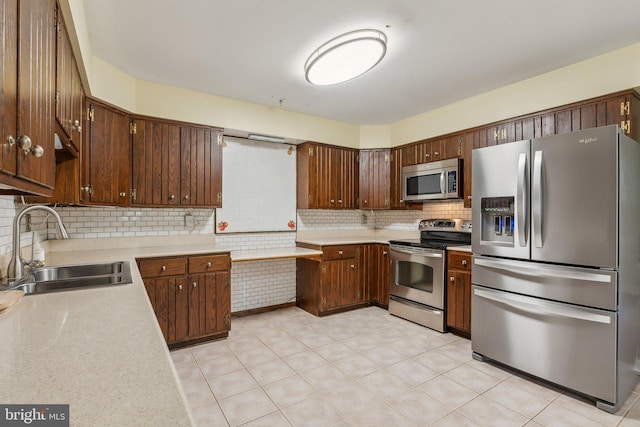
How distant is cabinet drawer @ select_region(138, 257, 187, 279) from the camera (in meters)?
2.84

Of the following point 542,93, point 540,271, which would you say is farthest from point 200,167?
point 542,93

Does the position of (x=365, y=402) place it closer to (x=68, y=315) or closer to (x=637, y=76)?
(x=68, y=315)

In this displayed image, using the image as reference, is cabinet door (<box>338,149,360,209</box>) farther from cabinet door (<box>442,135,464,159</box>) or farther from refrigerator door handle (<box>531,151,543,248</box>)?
refrigerator door handle (<box>531,151,543,248</box>)

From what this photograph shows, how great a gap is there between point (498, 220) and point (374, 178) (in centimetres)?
218

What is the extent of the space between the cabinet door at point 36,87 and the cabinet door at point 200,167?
79.6 inches

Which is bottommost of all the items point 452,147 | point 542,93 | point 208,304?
point 208,304

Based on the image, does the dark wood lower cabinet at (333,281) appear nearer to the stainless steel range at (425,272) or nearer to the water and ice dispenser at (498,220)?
the stainless steel range at (425,272)

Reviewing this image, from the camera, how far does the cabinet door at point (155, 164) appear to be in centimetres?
312

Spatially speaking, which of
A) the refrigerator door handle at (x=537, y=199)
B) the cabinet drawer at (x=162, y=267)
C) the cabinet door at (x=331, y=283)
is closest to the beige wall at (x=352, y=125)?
the refrigerator door handle at (x=537, y=199)

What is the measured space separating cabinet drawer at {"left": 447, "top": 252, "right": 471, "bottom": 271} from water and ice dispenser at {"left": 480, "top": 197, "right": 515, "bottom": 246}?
48 cm

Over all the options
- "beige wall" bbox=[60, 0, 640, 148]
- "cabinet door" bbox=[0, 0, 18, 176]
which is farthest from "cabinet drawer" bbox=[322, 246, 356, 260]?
"cabinet door" bbox=[0, 0, 18, 176]

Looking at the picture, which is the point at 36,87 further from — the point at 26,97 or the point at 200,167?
the point at 200,167

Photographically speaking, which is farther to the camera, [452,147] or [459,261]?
[452,147]

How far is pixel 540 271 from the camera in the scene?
2381mm
